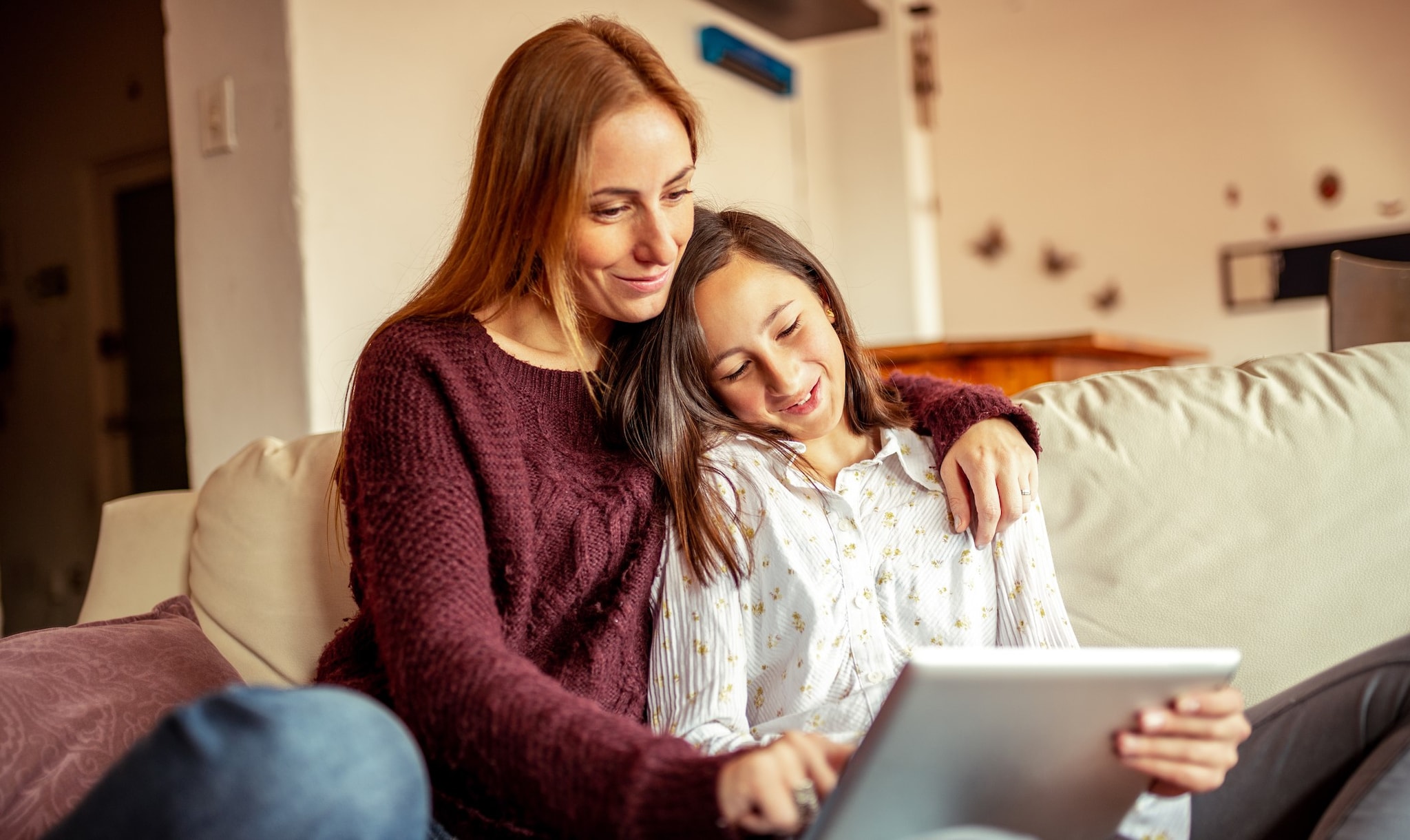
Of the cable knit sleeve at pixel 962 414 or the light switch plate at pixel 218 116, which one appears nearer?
the cable knit sleeve at pixel 962 414

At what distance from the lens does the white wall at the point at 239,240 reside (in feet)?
6.51

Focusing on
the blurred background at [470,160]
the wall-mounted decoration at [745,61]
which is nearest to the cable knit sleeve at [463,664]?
the blurred background at [470,160]

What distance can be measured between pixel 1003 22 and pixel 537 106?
182 inches

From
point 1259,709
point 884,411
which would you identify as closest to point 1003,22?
point 884,411

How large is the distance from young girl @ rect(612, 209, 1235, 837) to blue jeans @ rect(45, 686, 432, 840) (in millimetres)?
429

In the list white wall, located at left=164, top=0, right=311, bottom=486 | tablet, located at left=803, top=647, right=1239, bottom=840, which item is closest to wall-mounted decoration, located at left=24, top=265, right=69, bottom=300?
white wall, located at left=164, top=0, right=311, bottom=486

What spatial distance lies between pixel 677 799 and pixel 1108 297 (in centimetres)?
481

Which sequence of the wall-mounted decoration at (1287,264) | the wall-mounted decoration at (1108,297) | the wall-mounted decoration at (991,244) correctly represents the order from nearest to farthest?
the wall-mounted decoration at (1287,264) < the wall-mounted decoration at (1108,297) < the wall-mounted decoration at (991,244)

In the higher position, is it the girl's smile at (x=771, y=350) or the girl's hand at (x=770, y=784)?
the girl's smile at (x=771, y=350)

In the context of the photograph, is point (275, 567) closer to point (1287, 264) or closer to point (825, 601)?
point (825, 601)

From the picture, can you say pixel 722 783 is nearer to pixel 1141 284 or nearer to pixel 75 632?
pixel 75 632

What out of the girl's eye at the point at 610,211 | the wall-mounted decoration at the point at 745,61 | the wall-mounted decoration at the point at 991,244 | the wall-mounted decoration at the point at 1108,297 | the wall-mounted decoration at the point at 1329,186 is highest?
the wall-mounted decoration at the point at 745,61

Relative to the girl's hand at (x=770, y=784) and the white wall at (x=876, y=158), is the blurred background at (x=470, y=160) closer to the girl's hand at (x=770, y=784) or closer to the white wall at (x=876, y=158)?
the white wall at (x=876, y=158)

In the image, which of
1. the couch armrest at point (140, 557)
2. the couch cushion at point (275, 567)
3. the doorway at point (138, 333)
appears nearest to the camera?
the couch cushion at point (275, 567)
